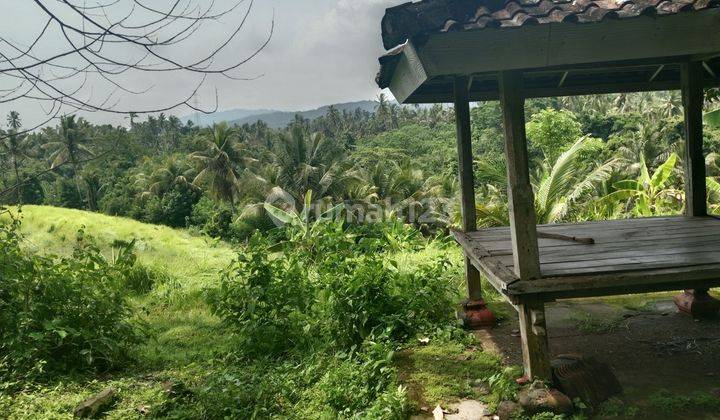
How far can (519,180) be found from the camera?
357 cm

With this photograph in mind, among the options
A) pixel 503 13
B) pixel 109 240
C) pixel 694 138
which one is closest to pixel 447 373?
pixel 503 13

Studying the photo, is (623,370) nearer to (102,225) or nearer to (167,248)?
(167,248)

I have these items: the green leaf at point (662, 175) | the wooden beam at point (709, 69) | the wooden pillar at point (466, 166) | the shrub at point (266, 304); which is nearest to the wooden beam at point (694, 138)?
the wooden beam at point (709, 69)

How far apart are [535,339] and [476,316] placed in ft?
6.22

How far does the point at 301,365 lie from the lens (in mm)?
4871

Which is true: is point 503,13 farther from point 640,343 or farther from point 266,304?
point 266,304

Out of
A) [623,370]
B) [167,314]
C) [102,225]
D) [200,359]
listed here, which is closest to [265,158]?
[102,225]

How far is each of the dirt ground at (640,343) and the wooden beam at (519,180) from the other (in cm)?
124

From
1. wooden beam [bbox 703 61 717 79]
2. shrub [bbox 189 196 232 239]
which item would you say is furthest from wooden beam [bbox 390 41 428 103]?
shrub [bbox 189 196 232 239]

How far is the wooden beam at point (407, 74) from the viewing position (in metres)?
3.21

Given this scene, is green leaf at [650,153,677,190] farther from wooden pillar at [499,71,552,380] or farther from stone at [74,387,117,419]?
stone at [74,387,117,419]

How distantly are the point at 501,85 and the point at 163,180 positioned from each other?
132 feet

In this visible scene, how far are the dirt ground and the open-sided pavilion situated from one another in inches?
29.3

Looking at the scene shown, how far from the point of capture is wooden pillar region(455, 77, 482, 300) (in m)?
5.29
